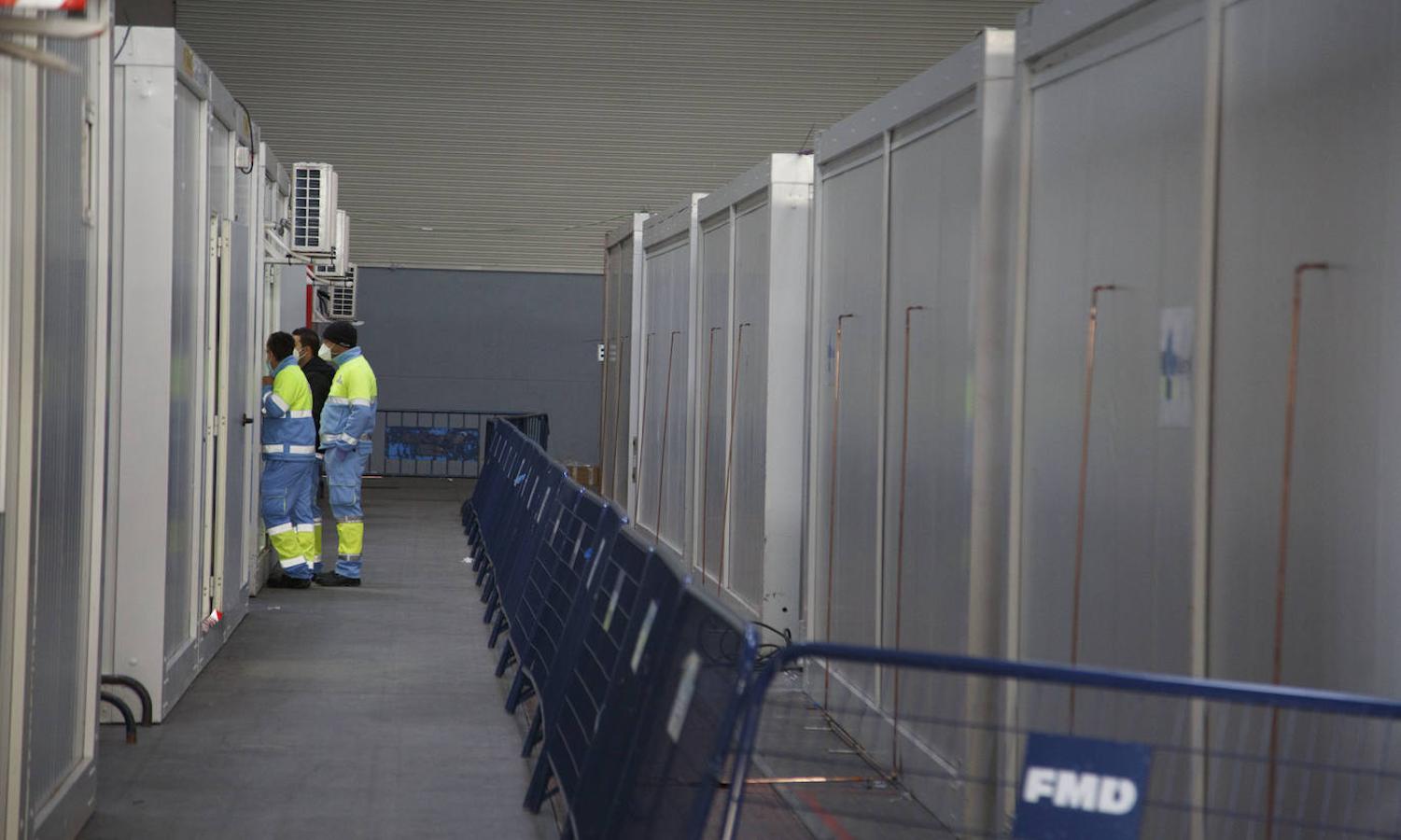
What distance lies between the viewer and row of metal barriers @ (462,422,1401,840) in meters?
2.67

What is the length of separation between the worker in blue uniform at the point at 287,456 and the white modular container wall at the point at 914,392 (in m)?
4.13

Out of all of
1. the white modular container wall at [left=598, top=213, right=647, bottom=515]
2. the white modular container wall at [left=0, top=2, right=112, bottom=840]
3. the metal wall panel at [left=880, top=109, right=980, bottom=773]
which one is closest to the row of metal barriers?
the metal wall panel at [left=880, top=109, right=980, bottom=773]

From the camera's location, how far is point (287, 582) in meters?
11.7

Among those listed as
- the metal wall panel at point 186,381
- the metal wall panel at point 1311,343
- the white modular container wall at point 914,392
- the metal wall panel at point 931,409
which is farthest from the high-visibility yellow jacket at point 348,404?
the metal wall panel at point 1311,343

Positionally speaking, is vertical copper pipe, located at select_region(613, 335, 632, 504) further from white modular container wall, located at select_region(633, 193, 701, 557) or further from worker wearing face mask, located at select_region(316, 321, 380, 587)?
worker wearing face mask, located at select_region(316, 321, 380, 587)

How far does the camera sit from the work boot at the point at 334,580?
38.2 feet

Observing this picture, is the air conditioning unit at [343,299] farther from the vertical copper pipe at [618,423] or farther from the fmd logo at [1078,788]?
the fmd logo at [1078,788]

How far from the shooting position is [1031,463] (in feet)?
17.3

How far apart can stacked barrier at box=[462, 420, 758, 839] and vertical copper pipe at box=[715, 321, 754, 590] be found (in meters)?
2.59

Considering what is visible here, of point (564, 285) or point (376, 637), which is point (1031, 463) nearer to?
point (376, 637)

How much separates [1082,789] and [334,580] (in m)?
9.61

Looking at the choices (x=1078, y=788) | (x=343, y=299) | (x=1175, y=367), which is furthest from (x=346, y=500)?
(x=343, y=299)

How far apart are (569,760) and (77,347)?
204 cm

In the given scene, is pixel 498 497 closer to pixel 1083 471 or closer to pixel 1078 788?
pixel 1083 471
